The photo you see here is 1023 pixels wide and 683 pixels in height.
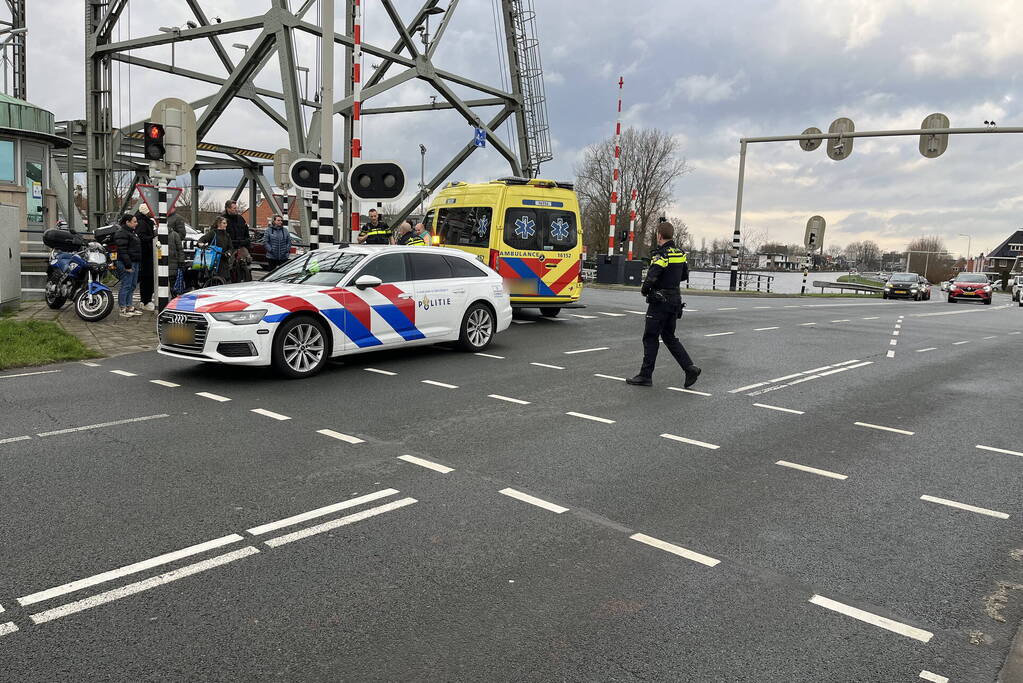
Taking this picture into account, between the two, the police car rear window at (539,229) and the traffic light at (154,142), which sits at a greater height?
the traffic light at (154,142)

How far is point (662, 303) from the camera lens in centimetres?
881

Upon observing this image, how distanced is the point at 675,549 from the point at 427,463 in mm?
2026

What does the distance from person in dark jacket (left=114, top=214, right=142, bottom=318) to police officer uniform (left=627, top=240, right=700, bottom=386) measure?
8.58 meters

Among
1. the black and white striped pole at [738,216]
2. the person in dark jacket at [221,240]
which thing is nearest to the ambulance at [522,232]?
the person in dark jacket at [221,240]

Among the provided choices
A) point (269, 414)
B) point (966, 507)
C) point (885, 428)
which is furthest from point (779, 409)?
point (269, 414)

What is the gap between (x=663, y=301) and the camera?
28.9ft

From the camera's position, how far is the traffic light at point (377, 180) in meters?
13.0

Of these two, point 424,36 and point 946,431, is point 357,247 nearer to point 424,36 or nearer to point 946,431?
point 946,431

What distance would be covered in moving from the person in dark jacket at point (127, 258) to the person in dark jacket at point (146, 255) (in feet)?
0.65

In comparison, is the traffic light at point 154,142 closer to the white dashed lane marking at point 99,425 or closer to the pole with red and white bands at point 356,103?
the pole with red and white bands at point 356,103

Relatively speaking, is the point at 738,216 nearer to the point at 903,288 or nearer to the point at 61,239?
the point at 903,288

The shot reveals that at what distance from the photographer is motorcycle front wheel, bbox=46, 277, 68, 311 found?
13227 mm

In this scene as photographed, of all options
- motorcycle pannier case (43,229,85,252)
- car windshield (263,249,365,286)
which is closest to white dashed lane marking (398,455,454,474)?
car windshield (263,249,365,286)

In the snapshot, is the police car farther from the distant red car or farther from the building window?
the distant red car
